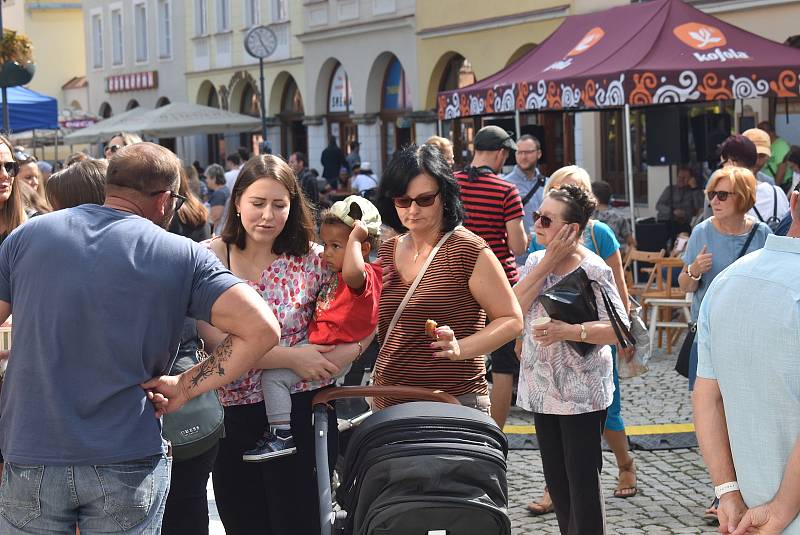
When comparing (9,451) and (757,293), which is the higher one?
(757,293)

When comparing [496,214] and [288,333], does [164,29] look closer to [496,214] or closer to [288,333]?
[496,214]

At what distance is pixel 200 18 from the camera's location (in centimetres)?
4272

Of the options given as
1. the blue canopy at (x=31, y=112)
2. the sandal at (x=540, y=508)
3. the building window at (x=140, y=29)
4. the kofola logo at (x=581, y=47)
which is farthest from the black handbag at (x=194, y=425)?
the building window at (x=140, y=29)

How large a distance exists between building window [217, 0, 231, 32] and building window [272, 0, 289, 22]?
10.5 ft

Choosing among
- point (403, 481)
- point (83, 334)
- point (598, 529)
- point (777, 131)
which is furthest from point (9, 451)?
point (777, 131)

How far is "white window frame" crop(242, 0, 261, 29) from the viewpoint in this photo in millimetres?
38531

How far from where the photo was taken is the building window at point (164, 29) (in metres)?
45.5

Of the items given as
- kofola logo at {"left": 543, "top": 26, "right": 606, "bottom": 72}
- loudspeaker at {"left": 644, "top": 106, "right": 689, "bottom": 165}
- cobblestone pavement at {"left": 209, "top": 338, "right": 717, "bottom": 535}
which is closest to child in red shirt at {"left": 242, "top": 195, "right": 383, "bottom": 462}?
cobblestone pavement at {"left": 209, "top": 338, "right": 717, "bottom": 535}

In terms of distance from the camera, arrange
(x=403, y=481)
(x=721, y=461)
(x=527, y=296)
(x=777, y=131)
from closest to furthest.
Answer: (x=721, y=461) < (x=403, y=481) < (x=527, y=296) < (x=777, y=131)

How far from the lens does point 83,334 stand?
3.54 metres

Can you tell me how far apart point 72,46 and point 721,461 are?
183 feet

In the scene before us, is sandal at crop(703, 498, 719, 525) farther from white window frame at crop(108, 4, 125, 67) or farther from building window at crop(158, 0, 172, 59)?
white window frame at crop(108, 4, 125, 67)

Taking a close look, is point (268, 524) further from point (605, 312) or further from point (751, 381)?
point (751, 381)

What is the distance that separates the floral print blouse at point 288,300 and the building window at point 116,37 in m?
46.6
